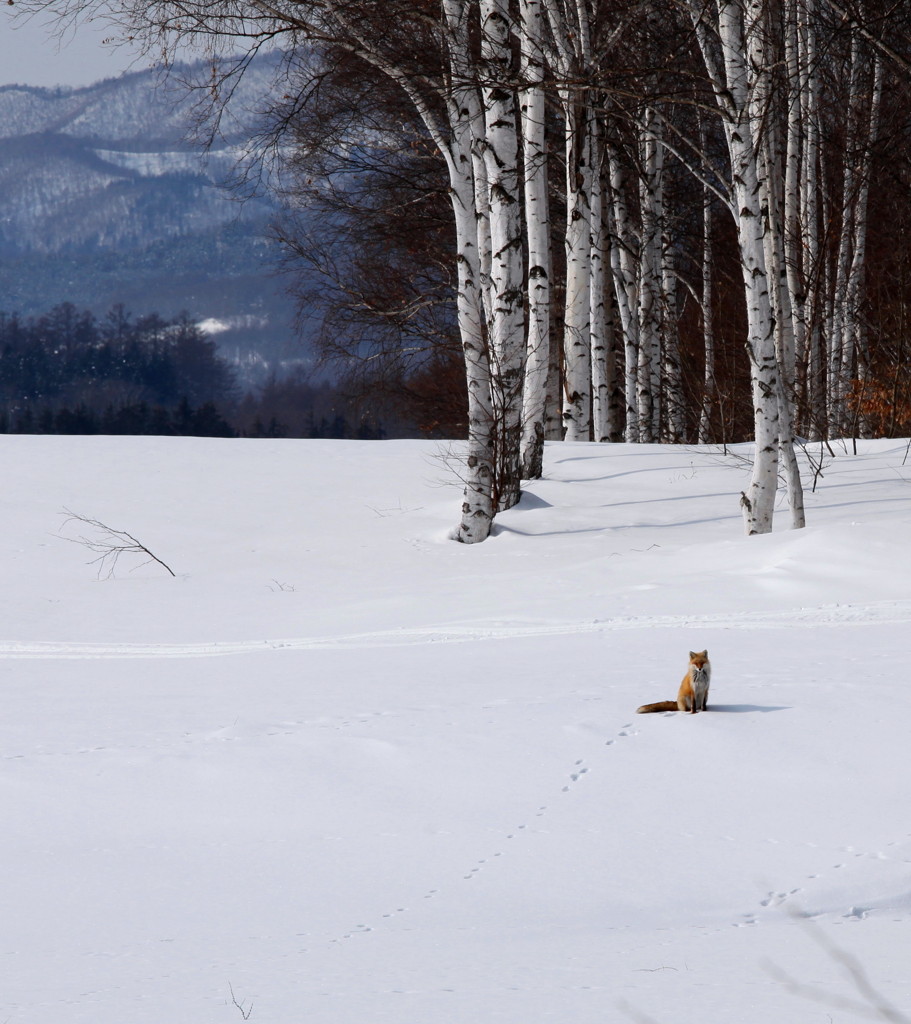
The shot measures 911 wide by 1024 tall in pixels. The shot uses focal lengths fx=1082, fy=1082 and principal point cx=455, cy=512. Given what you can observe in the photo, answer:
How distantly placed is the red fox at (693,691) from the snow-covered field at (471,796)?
76mm

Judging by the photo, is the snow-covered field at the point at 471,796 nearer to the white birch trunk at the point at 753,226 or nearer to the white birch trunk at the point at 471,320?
the white birch trunk at the point at 753,226

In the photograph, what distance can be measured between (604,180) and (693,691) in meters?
13.0

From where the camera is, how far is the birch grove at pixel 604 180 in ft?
28.7

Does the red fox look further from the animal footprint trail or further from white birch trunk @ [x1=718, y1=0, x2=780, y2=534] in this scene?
white birch trunk @ [x1=718, y1=0, x2=780, y2=534]

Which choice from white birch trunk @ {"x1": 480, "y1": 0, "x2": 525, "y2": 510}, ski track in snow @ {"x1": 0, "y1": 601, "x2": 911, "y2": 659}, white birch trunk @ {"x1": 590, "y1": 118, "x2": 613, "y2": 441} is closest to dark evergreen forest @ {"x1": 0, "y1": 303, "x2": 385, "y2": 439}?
white birch trunk @ {"x1": 590, "y1": 118, "x2": 613, "y2": 441}

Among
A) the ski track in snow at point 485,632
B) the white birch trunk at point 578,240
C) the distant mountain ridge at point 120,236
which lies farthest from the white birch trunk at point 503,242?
the distant mountain ridge at point 120,236

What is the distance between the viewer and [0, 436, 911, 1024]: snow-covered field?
2439mm

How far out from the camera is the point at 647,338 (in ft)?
54.9

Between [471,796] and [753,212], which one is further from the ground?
[753,212]

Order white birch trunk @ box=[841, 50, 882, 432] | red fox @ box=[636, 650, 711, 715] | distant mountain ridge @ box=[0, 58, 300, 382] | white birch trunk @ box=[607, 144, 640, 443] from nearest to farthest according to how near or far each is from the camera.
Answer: red fox @ box=[636, 650, 711, 715]
white birch trunk @ box=[841, 50, 882, 432]
white birch trunk @ box=[607, 144, 640, 443]
distant mountain ridge @ box=[0, 58, 300, 382]

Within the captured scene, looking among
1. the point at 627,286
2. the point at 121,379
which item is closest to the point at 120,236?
the point at 121,379

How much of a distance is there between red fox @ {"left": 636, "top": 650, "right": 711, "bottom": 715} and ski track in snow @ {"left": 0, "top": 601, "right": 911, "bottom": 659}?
70.8 inches

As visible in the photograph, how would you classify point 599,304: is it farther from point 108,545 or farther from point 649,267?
point 108,545

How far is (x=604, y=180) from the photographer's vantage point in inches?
627
